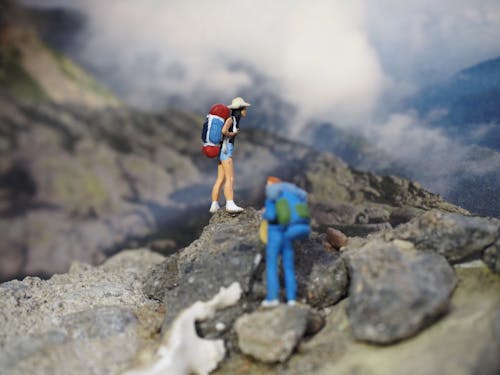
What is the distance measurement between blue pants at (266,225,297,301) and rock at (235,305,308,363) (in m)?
0.32

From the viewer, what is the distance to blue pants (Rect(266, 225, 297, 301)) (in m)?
6.78

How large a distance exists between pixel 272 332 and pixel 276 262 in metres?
1.20

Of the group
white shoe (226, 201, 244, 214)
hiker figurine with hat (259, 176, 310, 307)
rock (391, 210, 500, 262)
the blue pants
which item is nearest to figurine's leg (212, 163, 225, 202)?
white shoe (226, 201, 244, 214)

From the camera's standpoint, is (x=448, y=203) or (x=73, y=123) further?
(x=73, y=123)

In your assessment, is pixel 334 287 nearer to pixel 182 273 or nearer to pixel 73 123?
pixel 182 273

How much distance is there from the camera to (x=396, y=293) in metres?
5.71

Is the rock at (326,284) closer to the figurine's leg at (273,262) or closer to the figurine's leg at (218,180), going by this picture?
the figurine's leg at (273,262)

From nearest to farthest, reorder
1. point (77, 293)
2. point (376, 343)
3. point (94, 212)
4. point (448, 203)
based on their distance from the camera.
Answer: point (376, 343), point (77, 293), point (448, 203), point (94, 212)

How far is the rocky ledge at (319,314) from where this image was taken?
548 cm

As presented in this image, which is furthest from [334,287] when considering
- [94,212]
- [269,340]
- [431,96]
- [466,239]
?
[94,212]

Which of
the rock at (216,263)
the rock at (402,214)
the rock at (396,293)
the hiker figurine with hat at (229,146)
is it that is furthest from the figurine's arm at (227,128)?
the rock at (402,214)

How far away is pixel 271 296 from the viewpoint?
6.79 meters

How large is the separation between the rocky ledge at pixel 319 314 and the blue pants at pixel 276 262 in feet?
0.98

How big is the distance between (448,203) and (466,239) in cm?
422
